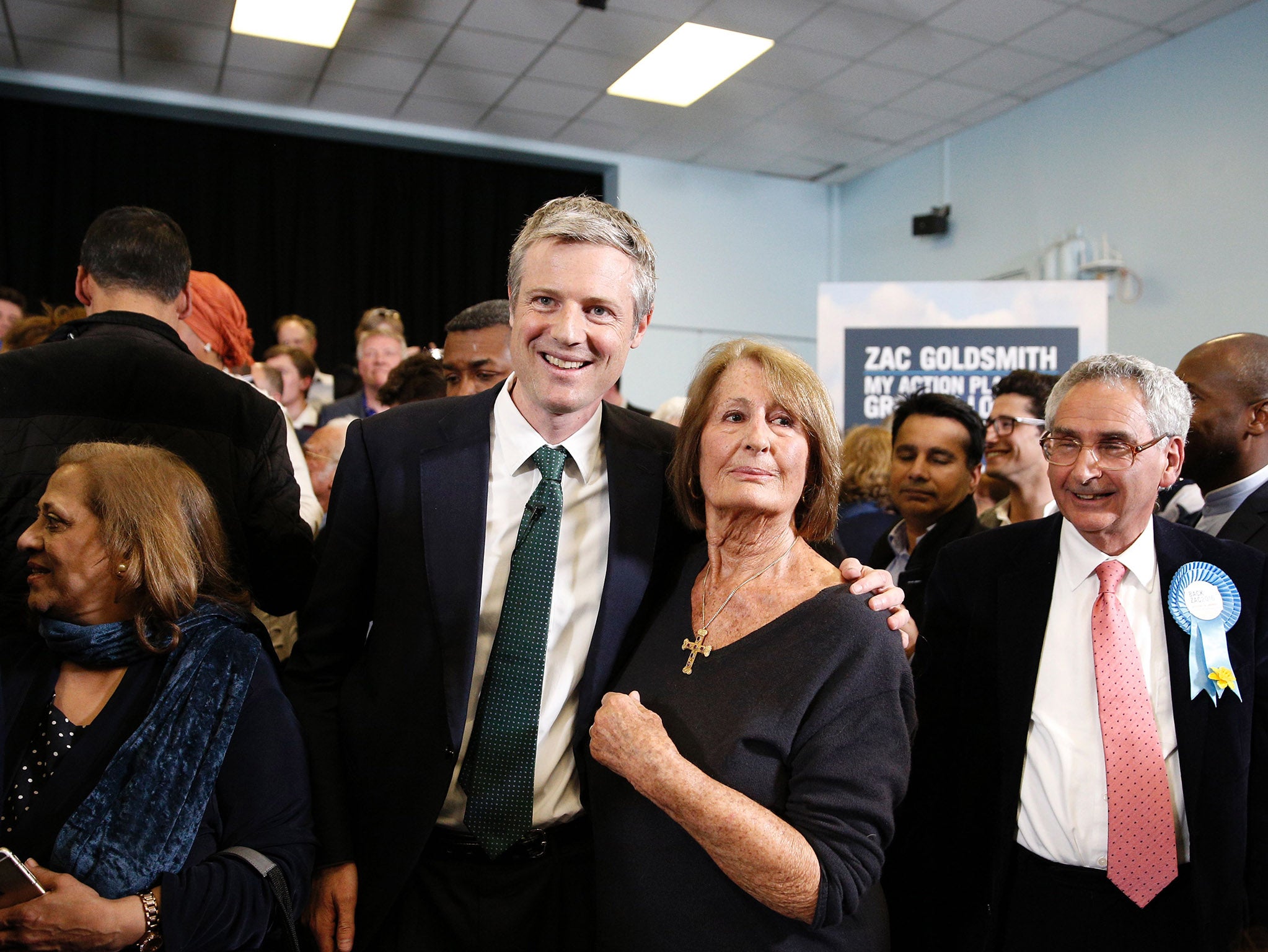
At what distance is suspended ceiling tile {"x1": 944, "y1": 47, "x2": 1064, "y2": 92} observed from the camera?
6.12 meters

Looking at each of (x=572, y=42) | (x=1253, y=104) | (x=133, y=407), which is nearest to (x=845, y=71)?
(x=572, y=42)

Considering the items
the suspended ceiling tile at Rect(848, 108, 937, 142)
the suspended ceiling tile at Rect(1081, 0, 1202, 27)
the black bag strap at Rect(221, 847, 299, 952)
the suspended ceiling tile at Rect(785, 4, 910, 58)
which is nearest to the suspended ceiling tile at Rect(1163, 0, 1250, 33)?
the suspended ceiling tile at Rect(1081, 0, 1202, 27)

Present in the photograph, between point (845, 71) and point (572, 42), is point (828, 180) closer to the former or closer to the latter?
point (845, 71)

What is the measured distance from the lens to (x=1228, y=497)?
251 cm

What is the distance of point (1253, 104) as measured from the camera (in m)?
5.49

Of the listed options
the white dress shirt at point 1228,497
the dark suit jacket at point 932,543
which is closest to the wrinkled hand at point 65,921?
the dark suit jacket at point 932,543

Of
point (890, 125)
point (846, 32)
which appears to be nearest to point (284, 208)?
point (846, 32)

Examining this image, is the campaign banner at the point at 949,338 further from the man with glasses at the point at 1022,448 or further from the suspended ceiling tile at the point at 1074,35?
the suspended ceiling tile at the point at 1074,35

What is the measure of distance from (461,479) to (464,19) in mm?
4876

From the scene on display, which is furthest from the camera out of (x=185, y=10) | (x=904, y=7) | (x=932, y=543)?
(x=185, y=10)

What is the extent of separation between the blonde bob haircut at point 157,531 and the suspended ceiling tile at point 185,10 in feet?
15.6

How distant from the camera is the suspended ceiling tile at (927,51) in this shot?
5.85m

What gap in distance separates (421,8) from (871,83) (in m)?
2.90

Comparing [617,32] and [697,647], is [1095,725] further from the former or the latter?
[617,32]
